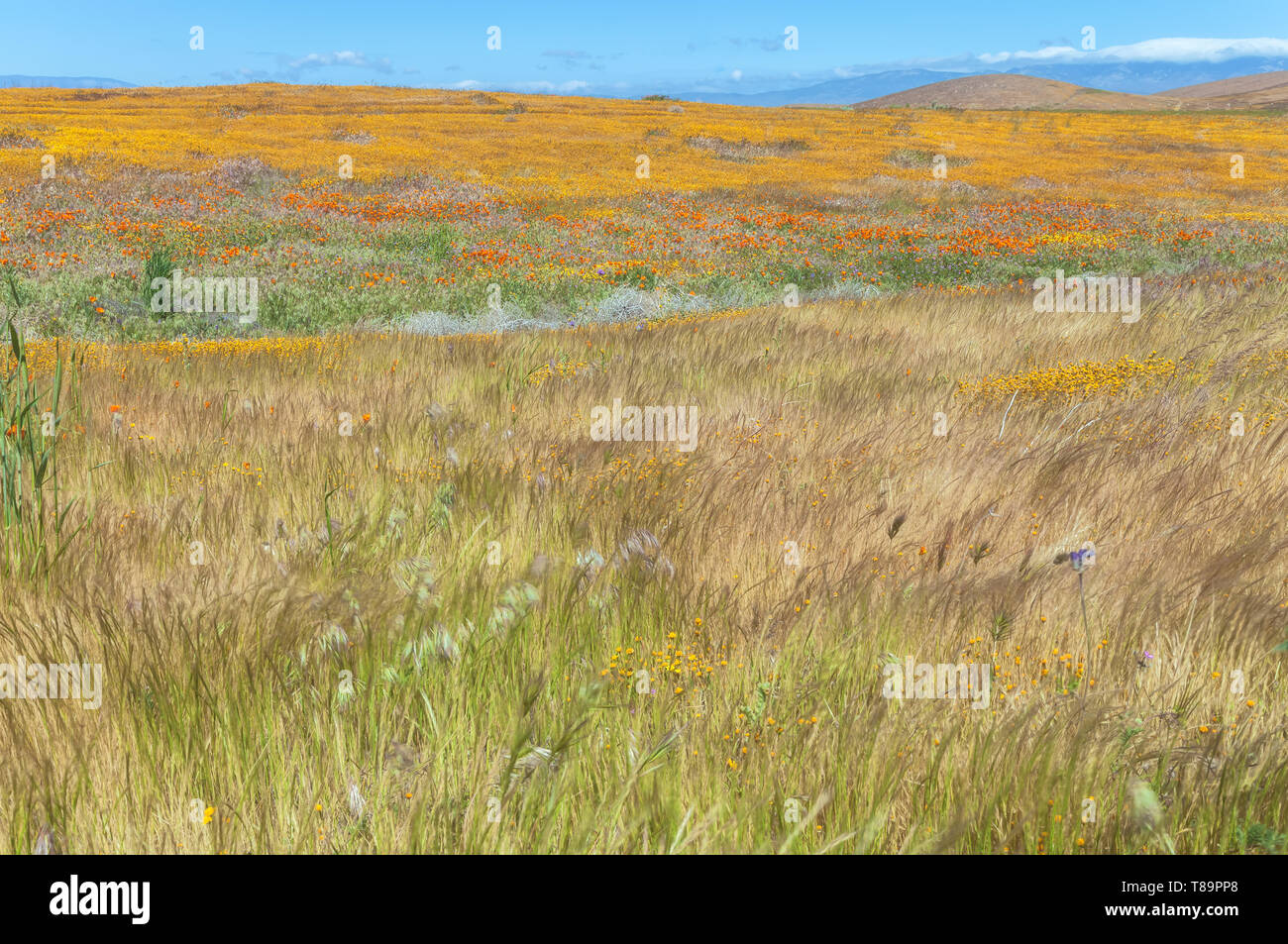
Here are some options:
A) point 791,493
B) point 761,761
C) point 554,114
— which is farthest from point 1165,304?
point 554,114

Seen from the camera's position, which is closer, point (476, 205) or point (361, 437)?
point (361, 437)

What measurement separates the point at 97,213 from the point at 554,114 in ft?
122

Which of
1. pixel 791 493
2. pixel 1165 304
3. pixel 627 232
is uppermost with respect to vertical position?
pixel 627 232

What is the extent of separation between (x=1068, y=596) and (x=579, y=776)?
1656 millimetres

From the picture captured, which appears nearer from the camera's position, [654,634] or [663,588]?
[654,634]

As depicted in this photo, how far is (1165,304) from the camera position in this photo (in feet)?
28.9

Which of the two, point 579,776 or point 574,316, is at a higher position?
point 574,316

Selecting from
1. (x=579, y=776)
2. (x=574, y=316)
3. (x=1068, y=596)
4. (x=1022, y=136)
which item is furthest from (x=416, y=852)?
(x=1022, y=136)
